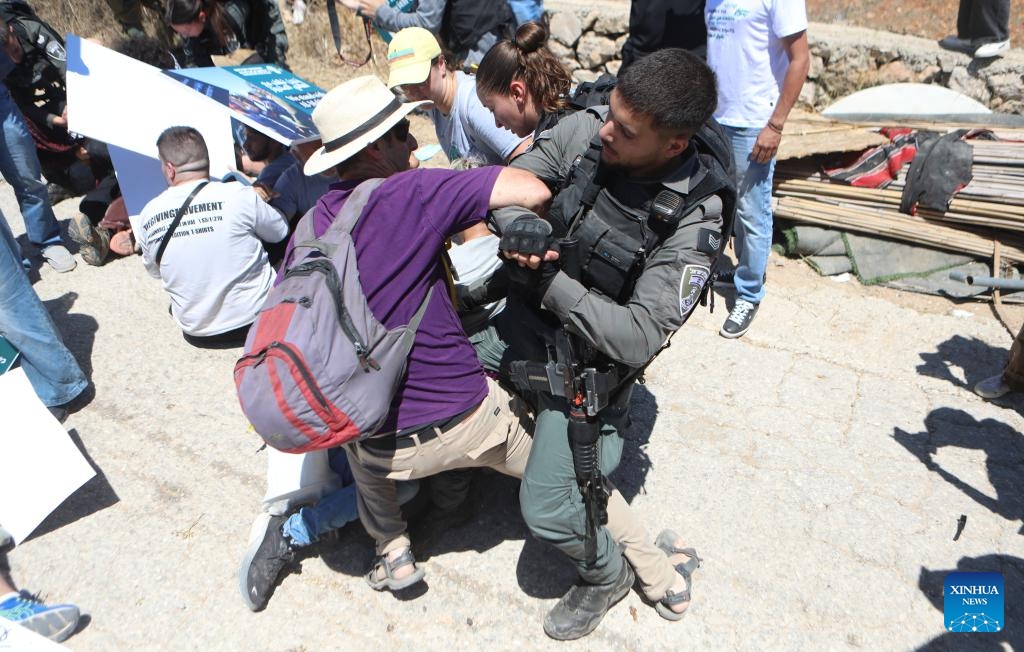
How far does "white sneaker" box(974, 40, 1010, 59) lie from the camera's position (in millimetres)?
6426

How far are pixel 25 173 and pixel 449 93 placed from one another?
3.60 m

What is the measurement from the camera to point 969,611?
2.66 m

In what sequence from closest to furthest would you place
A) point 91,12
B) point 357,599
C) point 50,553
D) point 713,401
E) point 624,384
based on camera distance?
point 624,384, point 357,599, point 50,553, point 713,401, point 91,12

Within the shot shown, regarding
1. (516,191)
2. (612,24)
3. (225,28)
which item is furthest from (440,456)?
(612,24)

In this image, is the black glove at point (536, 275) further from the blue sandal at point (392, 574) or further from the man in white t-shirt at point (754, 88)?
the man in white t-shirt at point (754, 88)

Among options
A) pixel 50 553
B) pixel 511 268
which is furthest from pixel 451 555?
pixel 50 553

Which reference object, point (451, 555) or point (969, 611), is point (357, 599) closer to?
point (451, 555)

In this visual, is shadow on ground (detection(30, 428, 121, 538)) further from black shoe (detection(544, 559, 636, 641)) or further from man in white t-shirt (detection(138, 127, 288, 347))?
black shoe (detection(544, 559, 636, 641))

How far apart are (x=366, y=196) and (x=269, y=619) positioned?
1.77 metres

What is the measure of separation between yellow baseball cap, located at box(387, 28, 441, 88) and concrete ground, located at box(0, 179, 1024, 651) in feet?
6.67

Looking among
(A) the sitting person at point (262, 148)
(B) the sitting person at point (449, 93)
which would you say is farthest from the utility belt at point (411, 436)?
(A) the sitting person at point (262, 148)

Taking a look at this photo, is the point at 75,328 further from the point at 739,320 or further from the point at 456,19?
the point at 739,320

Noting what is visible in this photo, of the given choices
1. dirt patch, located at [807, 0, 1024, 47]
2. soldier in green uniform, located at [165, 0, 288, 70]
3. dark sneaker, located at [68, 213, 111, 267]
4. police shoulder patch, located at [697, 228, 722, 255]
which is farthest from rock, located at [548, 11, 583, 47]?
police shoulder patch, located at [697, 228, 722, 255]

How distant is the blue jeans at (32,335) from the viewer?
3.62 m
